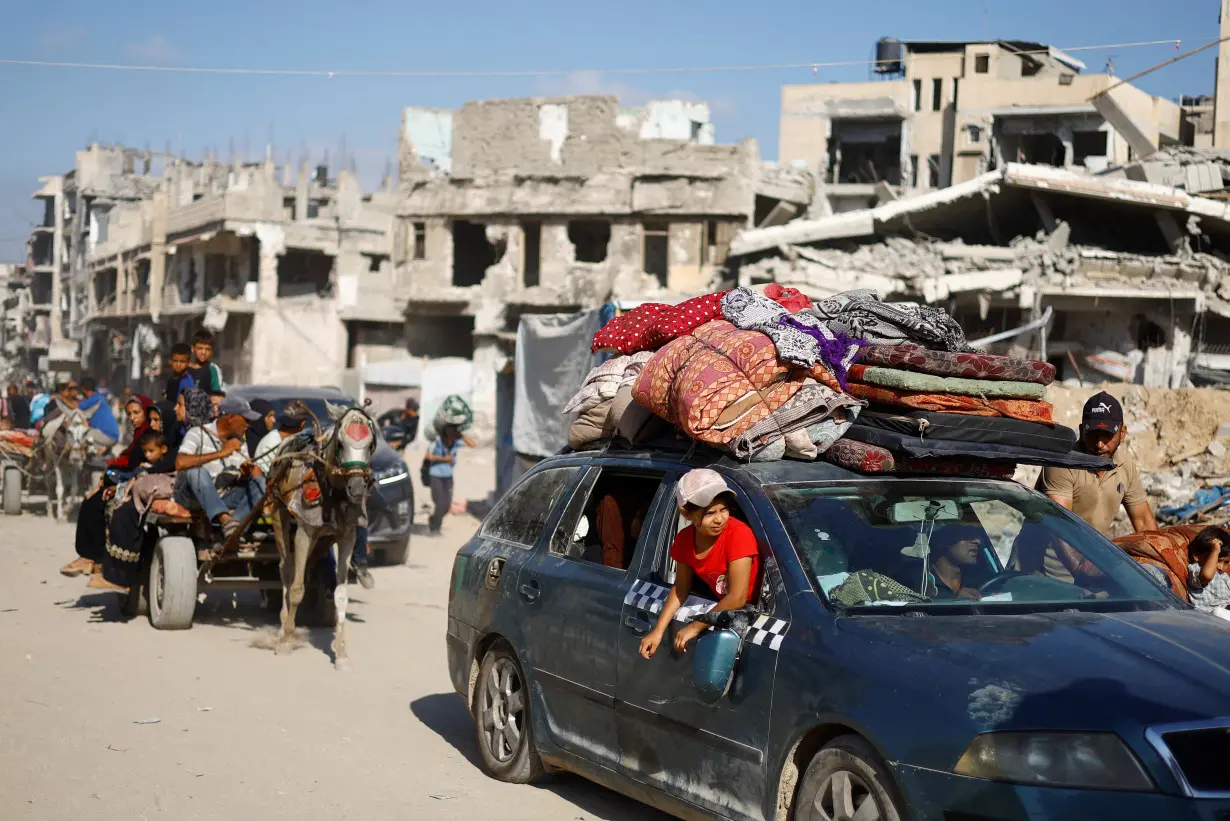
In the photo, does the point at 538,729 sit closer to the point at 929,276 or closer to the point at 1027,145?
the point at 929,276

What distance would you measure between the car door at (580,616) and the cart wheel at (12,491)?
16815 mm

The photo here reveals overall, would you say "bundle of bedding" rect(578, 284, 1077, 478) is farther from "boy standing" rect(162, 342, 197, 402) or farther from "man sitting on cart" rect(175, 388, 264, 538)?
"boy standing" rect(162, 342, 197, 402)

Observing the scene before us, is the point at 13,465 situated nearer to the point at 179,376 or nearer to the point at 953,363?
the point at 179,376

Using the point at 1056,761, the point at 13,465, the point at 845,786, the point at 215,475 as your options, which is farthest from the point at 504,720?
the point at 13,465

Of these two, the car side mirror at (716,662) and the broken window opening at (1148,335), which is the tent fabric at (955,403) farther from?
the broken window opening at (1148,335)

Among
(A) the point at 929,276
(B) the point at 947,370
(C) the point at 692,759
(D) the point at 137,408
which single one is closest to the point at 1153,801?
(C) the point at 692,759

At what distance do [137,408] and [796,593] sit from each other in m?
8.51

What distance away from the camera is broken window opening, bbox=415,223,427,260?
41781 millimetres

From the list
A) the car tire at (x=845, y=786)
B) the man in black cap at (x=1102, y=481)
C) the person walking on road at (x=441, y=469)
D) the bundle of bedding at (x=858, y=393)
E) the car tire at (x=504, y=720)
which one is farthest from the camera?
the person walking on road at (x=441, y=469)

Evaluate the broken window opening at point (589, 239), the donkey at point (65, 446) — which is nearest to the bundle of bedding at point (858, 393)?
the donkey at point (65, 446)

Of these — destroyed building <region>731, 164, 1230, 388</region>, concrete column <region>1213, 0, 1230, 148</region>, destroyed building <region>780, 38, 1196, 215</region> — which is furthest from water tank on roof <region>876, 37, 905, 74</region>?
destroyed building <region>731, 164, 1230, 388</region>

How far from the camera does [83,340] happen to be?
6938 cm

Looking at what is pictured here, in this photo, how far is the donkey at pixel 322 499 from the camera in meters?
9.71

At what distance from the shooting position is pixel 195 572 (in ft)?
36.3
